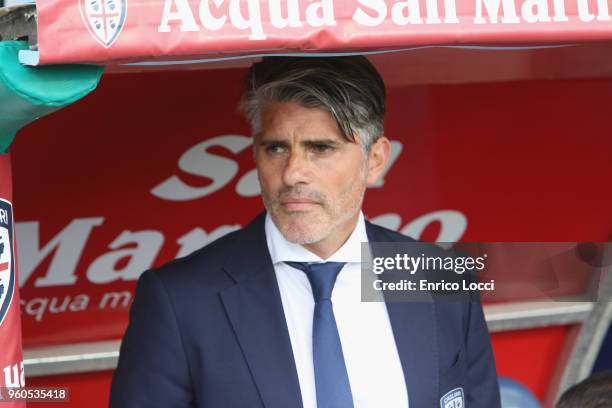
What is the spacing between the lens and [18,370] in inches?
88.3

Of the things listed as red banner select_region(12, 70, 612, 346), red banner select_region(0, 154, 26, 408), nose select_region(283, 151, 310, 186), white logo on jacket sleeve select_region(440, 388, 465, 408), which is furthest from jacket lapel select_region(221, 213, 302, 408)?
red banner select_region(12, 70, 612, 346)

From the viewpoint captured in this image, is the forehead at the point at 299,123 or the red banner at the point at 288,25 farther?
the forehead at the point at 299,123

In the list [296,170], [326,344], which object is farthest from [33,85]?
[326,344]

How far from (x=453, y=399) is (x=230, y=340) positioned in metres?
0.52

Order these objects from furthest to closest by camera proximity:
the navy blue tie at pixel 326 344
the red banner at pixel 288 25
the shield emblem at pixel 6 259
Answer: the navy blue tie at pixel 326 344
the shield emblem at pixel 6 259
the red banner at pixel 288 25

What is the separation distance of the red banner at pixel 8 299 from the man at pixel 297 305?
271 mm

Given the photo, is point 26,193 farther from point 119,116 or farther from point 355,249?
point 355,249

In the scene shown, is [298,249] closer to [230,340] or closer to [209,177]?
[230,340]

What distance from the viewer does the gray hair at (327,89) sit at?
95.3 inches

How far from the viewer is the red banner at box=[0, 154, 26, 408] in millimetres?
2182

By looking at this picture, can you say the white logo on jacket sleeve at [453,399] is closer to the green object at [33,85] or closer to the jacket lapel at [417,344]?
the jacket lapel at [417,344]

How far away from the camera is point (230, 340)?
95.1 inches

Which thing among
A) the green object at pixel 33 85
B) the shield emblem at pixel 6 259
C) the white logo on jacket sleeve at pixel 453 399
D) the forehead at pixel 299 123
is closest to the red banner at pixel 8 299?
the shield emblem at pixel 6 259

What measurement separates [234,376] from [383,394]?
1.06ft
